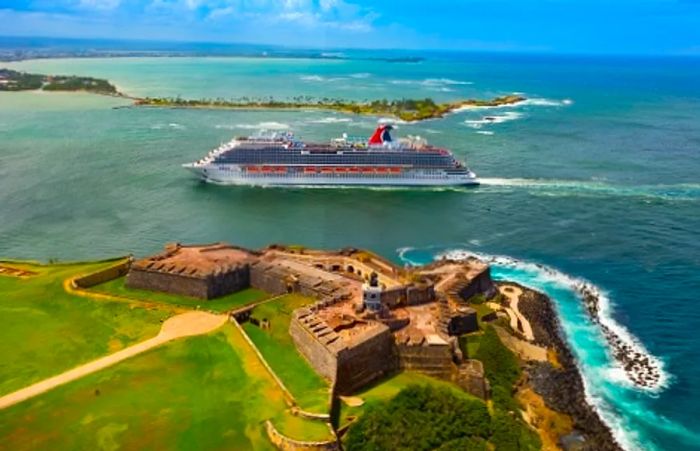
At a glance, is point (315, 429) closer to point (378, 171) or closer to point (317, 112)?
point (378, 171)

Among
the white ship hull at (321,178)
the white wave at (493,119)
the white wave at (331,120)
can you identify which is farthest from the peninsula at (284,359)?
the white wave at (493,119)

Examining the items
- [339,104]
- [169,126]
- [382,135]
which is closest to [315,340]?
[382,135]

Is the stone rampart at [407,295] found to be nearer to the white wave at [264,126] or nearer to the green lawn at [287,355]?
the green lawn at [287,355]

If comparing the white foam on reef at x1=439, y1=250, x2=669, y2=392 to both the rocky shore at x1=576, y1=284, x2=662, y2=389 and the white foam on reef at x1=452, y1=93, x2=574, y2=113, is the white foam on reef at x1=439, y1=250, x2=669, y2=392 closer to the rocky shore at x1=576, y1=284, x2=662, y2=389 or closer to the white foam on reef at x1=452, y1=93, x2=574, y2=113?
the rocky shore at x1=576, y1=284, x2=662, y2=389

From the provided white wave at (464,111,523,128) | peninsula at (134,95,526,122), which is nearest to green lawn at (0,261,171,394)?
white wave at (464,111,523,128)

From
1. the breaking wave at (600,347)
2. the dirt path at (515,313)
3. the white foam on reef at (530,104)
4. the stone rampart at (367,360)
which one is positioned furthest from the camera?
the white foam on reef at (530,104)
